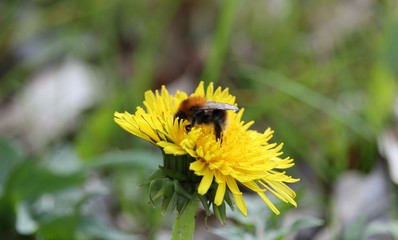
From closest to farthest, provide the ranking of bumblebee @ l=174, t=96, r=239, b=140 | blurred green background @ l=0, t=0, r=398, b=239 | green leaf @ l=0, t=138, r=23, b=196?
bumblebee @ l=174, t=96, r=239, b=140, blurred green background @ l=0, t=0, r=398, b=239, green leaf @ l=0, t=138, r=23, b=196

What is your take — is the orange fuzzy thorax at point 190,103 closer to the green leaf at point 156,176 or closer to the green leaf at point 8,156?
the green leaf at point 156,176

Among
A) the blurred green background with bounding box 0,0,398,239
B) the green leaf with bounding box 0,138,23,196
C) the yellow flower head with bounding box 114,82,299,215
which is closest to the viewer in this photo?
the yellow flower head with bounding box 114,82,299,215

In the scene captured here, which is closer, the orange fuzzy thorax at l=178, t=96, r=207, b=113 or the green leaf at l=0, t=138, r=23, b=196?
the orange fuzzy thorax at l=178, t=96, r=207, b=113


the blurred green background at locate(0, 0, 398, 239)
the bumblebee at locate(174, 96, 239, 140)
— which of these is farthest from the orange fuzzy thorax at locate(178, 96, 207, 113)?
the blurred green background at locate(0, 0, 398, 239)

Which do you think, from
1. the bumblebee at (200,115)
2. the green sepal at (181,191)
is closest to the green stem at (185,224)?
the green sepal at (181,191)

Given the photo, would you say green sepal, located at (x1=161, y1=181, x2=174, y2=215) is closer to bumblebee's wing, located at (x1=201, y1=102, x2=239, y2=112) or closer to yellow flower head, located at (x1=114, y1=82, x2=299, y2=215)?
yellow flower head, located at (x1=114, y1=82, x2=299, y2=215)

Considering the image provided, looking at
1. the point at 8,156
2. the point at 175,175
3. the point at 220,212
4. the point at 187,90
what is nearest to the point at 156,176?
the point at 175,175
